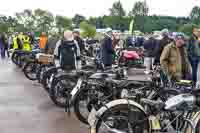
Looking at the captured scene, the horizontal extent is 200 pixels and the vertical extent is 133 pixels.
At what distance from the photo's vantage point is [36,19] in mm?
63344

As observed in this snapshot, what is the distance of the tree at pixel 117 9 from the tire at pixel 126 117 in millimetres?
73779

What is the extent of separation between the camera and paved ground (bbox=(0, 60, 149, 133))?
780 centimetres

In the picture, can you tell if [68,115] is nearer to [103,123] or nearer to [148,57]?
[103,123]

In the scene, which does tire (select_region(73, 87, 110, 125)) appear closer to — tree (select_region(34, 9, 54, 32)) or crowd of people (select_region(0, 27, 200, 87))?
crowd of people (select_region(0, 27, 200, 87))

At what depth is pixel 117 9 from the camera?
81.8 meters

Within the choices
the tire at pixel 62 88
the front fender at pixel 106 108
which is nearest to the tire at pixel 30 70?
the tire at pixel 62 88

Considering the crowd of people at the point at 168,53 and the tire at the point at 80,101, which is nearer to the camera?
the tire at the point at 80,101

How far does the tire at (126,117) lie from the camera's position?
19.0ft

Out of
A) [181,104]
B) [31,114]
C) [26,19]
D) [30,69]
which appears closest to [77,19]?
[26,19]

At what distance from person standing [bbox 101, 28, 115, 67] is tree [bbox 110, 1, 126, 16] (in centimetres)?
6752

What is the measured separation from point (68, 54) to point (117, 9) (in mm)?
72176

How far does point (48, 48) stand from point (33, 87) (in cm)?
352

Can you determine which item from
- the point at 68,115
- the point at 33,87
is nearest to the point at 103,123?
the point at 68,115

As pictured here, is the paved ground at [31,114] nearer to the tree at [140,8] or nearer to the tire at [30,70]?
the tire at [30,70]
